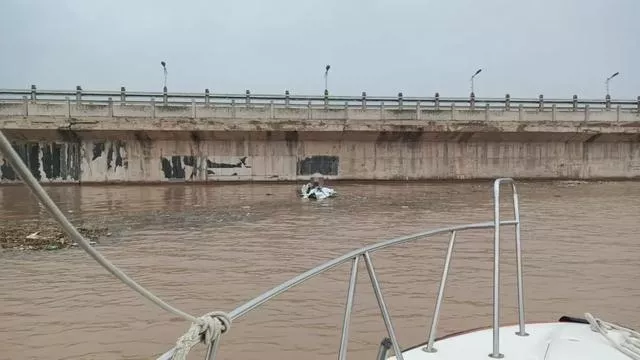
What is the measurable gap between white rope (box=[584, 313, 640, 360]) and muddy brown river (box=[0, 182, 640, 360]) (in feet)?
7.92

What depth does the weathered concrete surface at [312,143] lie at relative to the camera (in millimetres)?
26250

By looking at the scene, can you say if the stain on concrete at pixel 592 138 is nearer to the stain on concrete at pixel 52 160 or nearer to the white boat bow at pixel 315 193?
the white boat bow at pixel 315 193

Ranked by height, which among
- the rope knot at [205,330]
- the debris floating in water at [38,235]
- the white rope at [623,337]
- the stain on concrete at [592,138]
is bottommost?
the debris floating in water at [38,235]

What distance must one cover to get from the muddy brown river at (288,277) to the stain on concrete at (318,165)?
11627mm

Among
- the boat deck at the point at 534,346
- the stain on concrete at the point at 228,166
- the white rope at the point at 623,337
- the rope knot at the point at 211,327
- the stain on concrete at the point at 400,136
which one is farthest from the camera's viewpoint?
the stain on concrete at the point at 400,136

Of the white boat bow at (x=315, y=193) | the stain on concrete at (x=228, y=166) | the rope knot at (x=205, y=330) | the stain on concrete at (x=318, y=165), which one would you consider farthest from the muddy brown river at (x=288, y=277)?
the stain on concrete at (x=318, y=165)

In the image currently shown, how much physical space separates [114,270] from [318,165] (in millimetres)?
27241

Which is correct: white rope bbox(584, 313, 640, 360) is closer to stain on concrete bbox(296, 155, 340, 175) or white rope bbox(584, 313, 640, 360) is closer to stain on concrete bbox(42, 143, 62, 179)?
stain on concrete bbox(296, 155, 340, 175)

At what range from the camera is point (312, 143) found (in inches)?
1130

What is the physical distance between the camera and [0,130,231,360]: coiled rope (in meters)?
1.23

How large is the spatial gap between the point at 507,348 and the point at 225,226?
1104 cm

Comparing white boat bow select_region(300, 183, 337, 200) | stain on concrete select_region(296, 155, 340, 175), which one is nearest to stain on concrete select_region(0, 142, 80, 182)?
stain on concrete select_region(296, 155, 340, 175)

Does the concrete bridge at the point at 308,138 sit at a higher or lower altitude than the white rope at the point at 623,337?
higher

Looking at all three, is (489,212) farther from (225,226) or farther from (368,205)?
(225,226)
